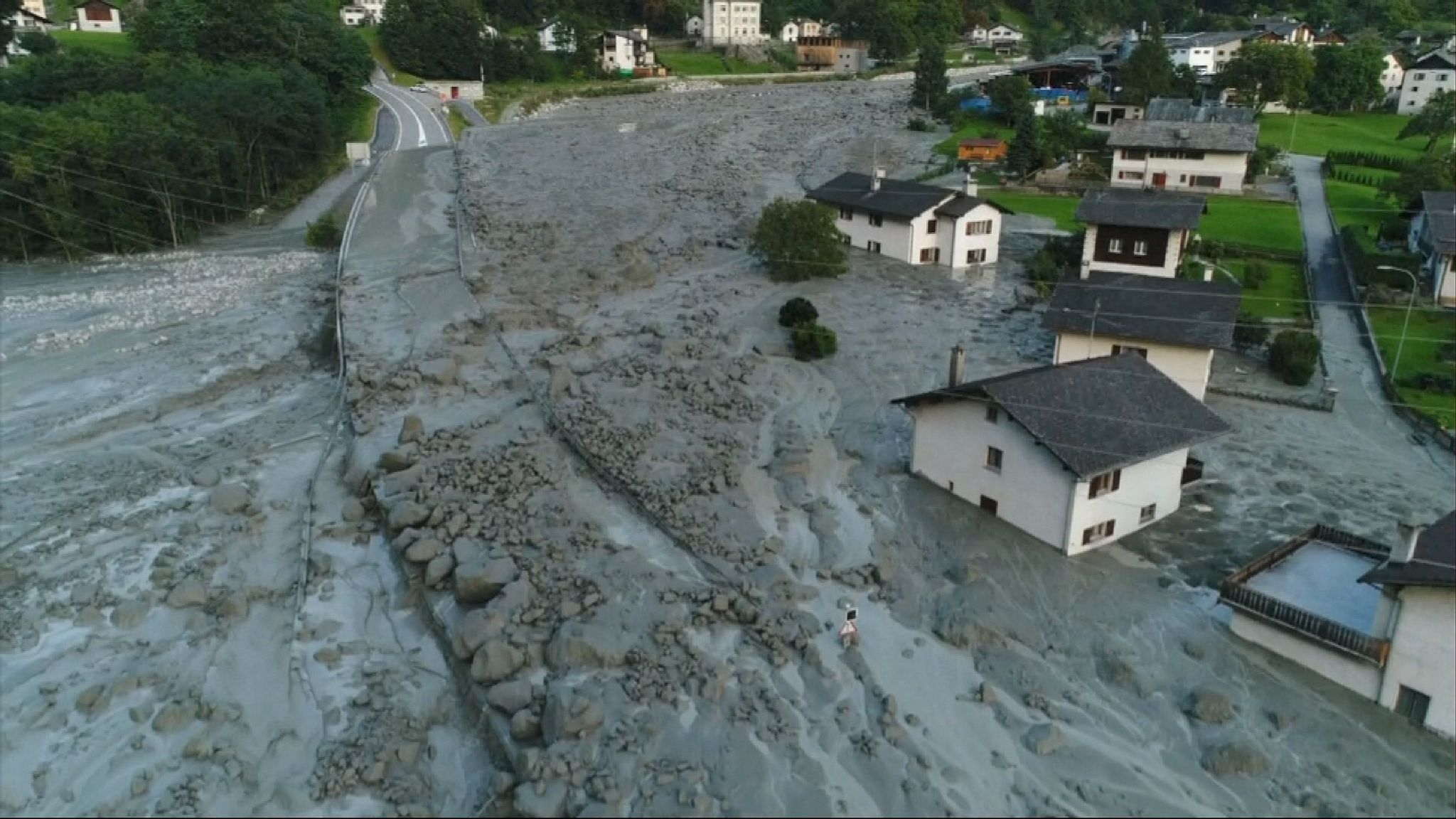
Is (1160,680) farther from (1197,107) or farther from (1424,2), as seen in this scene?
(1424,2)

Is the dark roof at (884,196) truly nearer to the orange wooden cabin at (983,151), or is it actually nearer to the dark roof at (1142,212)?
the dark roof at (1142,212)

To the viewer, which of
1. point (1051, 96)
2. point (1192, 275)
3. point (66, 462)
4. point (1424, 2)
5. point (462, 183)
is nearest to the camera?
point (66, 462)

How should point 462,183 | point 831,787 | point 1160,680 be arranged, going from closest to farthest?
point 831,787
point 1160,680
point 462,183

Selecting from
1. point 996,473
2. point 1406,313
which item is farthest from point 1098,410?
point 1406,313

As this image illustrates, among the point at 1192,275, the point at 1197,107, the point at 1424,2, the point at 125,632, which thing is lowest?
the point at 125,632

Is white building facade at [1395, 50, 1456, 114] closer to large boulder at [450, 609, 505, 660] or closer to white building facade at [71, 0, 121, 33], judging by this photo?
large boulder at [450, 609, 505, 660]

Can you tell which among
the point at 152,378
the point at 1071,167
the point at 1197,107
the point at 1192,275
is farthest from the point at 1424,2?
the point at 152,378

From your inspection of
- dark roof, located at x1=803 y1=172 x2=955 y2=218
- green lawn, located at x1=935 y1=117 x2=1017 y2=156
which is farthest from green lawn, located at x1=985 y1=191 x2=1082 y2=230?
green lawn, located at x1=935 y1=117 x2=1017 y2=156

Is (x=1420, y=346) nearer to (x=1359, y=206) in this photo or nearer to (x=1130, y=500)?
(x=1130, y=500)
